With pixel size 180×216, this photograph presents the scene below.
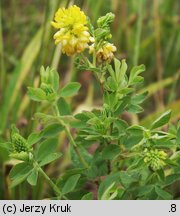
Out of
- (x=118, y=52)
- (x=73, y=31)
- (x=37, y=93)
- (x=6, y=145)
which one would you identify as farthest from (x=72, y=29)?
(x=118, y=52)

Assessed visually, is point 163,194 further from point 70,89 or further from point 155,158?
point 70,89

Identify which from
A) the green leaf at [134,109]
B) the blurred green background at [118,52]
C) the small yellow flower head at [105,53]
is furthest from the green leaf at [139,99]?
the blurred green background at [118,52]

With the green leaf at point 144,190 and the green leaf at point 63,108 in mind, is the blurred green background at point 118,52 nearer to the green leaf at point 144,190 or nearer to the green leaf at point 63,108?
the green leaf at point 63,108

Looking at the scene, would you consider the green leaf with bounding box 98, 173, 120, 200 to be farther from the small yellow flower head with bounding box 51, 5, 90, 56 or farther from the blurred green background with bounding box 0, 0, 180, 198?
the blurred green background with bounding box 0, 0, 180, 198

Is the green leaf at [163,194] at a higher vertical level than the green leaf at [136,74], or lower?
lower

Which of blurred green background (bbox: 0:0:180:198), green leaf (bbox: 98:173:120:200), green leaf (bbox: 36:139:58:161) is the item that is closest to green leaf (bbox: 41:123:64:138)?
green leaf (bbox: 36:139:58:161)
